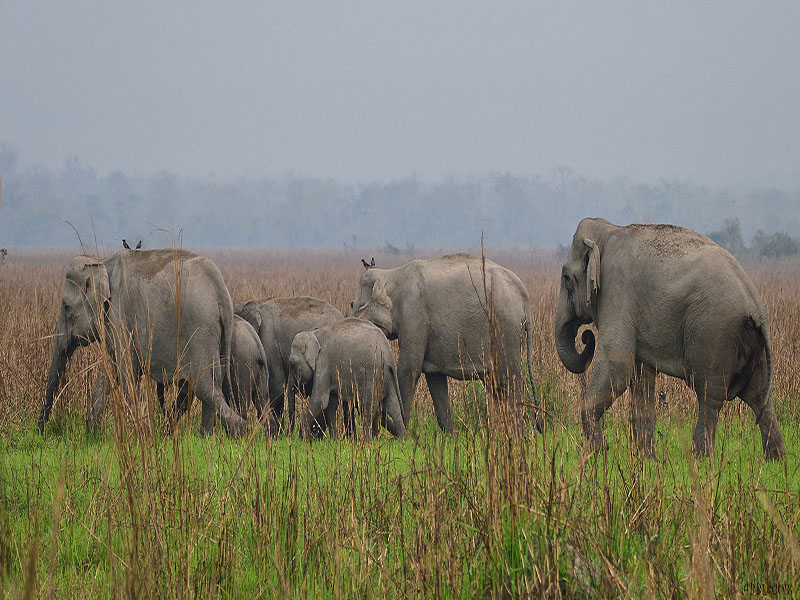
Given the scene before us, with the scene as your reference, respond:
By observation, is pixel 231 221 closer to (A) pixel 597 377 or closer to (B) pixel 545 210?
(B) pixel 545 210

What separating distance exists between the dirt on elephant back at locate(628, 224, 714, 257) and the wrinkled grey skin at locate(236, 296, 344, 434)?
3822 mm

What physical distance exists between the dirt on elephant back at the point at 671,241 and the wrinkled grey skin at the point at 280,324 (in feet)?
12.5

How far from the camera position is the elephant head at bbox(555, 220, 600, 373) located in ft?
23.5

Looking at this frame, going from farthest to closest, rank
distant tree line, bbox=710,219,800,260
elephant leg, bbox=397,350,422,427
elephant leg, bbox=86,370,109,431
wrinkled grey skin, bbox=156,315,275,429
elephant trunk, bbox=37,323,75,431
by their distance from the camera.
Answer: distant tree line, bbox=710,219,800,260, elephant leg, bbox=397,350,422,427, wrinkled grey skin, bbox=156,315,275,429, elephant trunk, bbox=37,323,75,431, elephant leg, bbox=86,370,109,431

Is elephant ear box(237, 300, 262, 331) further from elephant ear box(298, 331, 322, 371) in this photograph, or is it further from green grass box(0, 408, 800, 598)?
green grass box(0, 408, 800, 598)

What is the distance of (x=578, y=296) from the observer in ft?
24.9

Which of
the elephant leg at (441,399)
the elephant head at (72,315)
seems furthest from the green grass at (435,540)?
the elephant leg at (441,399)

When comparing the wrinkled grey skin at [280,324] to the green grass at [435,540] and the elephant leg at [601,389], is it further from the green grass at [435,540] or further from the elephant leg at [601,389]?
the green grass at [435,540]

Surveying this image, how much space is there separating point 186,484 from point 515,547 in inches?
60.2

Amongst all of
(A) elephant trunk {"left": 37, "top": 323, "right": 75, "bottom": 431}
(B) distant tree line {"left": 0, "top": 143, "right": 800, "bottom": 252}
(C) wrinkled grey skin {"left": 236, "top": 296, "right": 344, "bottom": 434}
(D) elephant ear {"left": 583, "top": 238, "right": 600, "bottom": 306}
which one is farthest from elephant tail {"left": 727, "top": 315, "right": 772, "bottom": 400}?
(B) distant tree line {"left": 0, "top": 143, "right": 800, "bottom": 252}

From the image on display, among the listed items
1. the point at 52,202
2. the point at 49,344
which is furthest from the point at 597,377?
the point at 52,202

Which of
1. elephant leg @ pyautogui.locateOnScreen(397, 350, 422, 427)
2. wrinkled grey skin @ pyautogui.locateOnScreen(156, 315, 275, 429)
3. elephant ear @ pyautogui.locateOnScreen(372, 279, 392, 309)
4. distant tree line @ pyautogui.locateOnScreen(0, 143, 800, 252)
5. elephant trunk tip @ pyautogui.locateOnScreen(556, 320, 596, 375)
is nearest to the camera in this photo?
elephant trunk tip @ pyautogui.locateOnScreen(556, 320, 596, 375)

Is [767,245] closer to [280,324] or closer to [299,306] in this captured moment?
[299,306]

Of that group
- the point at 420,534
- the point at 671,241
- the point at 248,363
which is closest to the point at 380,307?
the point at 248,363
